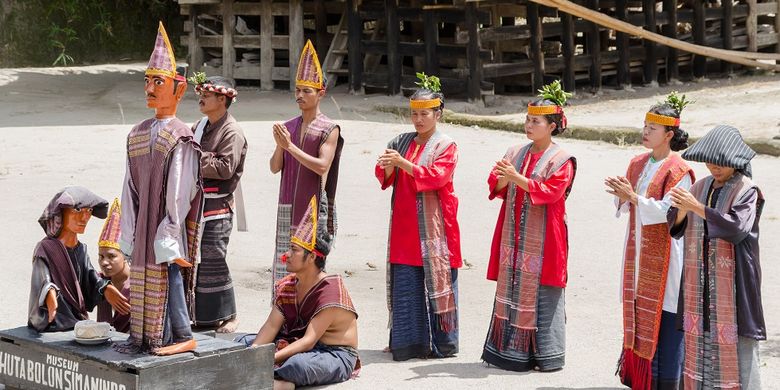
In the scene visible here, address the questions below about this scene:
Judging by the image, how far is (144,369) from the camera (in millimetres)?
5820

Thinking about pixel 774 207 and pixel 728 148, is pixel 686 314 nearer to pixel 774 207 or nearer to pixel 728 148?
pixel 728 148

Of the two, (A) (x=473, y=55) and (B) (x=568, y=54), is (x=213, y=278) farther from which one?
(B) (x=568, y=54)

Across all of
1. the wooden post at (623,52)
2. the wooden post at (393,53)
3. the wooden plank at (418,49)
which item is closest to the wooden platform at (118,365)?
the wooden plank at (418,49)

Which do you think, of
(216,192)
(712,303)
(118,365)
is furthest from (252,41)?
(712,303)

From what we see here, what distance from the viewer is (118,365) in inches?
231

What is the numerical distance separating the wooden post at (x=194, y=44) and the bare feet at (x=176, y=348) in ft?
37.2

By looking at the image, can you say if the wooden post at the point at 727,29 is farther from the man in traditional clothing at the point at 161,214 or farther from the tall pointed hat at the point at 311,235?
the man in traditional clothing at the point at 161,214

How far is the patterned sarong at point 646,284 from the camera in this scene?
6.51 m

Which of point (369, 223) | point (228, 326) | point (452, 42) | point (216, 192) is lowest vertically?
point (228, 326)

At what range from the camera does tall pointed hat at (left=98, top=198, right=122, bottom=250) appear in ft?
22.9

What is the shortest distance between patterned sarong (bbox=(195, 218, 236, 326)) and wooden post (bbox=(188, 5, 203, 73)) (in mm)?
9705

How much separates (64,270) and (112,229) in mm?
407

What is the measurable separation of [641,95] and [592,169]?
15.0 feet

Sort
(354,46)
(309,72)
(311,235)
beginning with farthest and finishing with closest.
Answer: (354,46)
(309,72)
(311,235)
